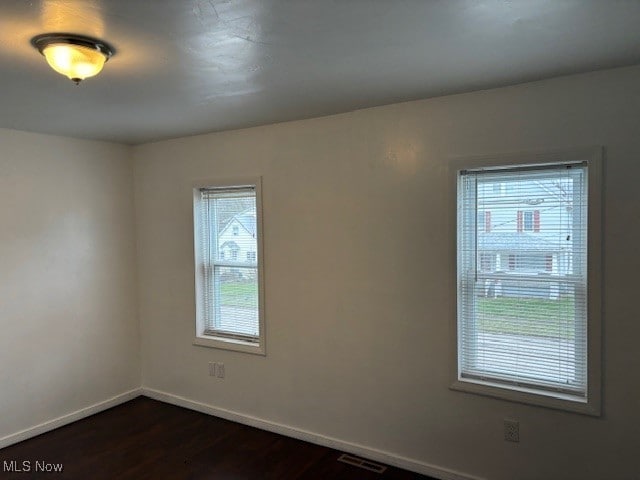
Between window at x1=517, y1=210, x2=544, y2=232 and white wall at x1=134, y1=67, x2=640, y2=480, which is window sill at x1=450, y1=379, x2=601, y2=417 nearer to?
white wall at x1=134, y1=67, x2=640, y2=480

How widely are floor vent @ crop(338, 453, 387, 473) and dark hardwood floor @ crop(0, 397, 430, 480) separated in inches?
1.7

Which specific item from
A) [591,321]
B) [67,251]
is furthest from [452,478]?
[67,251]

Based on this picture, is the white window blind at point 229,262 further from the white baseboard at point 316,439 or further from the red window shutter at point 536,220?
the red window shutter at point 536,220

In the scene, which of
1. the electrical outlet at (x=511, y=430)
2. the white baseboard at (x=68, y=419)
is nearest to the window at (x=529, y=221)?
the electrical outlet at (x=511, y=430)

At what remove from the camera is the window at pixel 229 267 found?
404cm

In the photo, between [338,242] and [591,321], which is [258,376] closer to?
[338,242]

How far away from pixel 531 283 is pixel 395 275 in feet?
2.81

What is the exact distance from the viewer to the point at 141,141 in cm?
445

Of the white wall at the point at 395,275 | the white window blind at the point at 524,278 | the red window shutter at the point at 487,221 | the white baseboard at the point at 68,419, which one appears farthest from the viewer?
the white baseboard at the point at 68,419

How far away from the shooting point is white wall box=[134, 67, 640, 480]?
2.57 metres

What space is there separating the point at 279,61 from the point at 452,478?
277 cm

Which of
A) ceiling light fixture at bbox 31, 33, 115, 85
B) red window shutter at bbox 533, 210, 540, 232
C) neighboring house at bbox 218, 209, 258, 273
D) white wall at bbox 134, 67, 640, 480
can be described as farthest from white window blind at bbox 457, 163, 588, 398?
ceiling light fixture at bbox 31, 33, 115, 85

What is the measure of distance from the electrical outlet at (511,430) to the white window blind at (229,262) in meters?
2.03

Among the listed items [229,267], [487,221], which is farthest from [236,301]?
[487,221]
